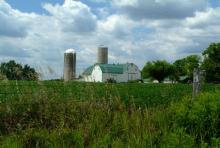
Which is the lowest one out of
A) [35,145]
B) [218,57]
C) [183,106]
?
[35,145]

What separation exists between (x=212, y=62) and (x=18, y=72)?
223 feet

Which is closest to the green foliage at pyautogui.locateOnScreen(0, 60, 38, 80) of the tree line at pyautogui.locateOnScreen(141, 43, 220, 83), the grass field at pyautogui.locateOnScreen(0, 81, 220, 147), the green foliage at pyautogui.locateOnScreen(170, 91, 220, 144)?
the grass field at pyautogui.locateOnScreen(0, 81, 220, 147)

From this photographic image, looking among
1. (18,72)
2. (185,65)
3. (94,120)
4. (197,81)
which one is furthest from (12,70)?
(185,65)

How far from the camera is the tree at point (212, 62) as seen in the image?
2832 inches

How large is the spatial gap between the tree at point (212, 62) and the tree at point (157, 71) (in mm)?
19678

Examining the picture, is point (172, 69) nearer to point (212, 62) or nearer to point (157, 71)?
point (157, 71)

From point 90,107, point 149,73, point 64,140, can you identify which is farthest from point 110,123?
point 149,73

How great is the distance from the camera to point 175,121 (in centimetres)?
736

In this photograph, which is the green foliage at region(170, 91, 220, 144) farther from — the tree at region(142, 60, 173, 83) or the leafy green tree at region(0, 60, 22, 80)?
the tree at region(142, 60, 173, 83)

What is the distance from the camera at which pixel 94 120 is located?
773cm

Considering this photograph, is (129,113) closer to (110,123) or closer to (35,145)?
(110,123)

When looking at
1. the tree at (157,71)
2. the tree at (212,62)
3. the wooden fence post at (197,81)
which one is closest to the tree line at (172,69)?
the tree at (157,71)

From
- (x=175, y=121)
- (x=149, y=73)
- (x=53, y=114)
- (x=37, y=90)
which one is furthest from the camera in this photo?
(x=149, y=73)

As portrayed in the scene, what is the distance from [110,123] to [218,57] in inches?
2750
